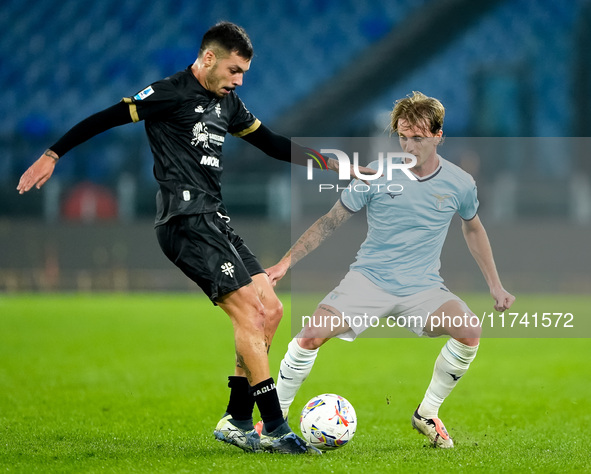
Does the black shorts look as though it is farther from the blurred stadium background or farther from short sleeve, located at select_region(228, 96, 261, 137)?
the blurred stadium background

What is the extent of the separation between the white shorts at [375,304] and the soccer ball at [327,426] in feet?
1.28

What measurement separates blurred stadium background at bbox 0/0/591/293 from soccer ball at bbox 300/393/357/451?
1230cm

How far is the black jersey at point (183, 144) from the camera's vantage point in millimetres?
4867

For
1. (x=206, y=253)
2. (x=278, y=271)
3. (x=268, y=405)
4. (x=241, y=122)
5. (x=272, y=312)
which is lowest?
(x=268, y=405)

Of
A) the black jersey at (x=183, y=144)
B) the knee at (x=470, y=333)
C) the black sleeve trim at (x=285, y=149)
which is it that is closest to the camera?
the black jersey at (x=183, y=144)

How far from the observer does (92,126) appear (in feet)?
15.3

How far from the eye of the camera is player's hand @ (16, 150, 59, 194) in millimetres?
4461

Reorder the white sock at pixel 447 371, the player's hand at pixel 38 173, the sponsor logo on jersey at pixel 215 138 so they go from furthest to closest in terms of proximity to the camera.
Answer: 1. the white sock at pixel 447 371
2. the sponsor logo on jersey at pixel 215 138
3. the player's hand at pixel 38 173

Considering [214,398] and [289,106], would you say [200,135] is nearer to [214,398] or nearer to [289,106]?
[214,398]

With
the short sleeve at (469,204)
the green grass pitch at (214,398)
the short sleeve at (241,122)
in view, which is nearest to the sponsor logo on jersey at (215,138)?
the short sleeve at (241,122)

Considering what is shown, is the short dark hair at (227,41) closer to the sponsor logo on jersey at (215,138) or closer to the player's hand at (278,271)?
the sponsor logo on jersey at (215,138)

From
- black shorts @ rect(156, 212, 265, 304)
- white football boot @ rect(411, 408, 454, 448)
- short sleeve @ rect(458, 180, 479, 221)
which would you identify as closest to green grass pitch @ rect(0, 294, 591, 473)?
white football boot @ rect(411, 408, 454, 448)

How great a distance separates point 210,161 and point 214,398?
2811 mm

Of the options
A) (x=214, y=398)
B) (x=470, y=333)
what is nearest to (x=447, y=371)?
(x=470, y=333)
